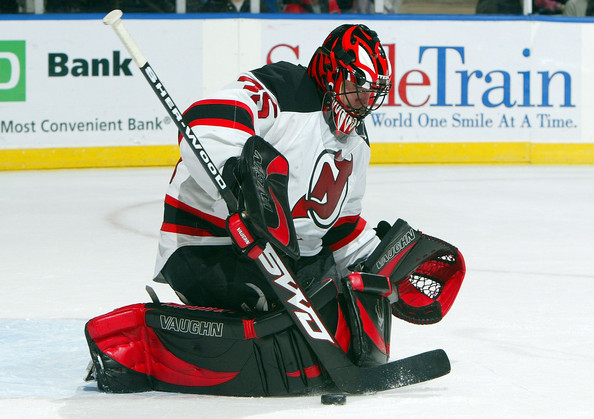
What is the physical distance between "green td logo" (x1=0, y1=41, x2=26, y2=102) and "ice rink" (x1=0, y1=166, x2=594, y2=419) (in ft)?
1.68

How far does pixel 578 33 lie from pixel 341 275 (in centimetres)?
539

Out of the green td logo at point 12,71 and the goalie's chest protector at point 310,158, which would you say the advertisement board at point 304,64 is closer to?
the green td logo at point 12,71

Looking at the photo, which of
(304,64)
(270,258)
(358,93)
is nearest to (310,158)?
(358,93)

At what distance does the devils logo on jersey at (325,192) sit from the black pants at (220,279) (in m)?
0.16

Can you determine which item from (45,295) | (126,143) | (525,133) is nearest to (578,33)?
(525,133)

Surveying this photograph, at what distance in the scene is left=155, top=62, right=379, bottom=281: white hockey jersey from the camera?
2.17 metres

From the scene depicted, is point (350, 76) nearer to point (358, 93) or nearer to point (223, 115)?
point (358, 93)

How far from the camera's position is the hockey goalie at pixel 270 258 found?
7.00 feet

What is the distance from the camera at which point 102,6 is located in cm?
706

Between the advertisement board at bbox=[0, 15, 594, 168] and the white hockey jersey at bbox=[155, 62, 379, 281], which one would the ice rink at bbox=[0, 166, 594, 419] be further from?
the advertisement board at bbox=[0, 15, 594, 168]

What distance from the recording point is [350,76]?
2.31 metres

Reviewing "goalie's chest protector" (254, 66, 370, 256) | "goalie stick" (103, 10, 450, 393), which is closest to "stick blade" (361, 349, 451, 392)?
"goalie stick" (103, 10, 450, 393)

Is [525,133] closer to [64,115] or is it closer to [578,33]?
[578,33]

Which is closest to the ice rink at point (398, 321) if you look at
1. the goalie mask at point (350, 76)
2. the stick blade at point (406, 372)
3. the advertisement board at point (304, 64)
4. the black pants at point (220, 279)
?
the stick blade at point (406, 372)
